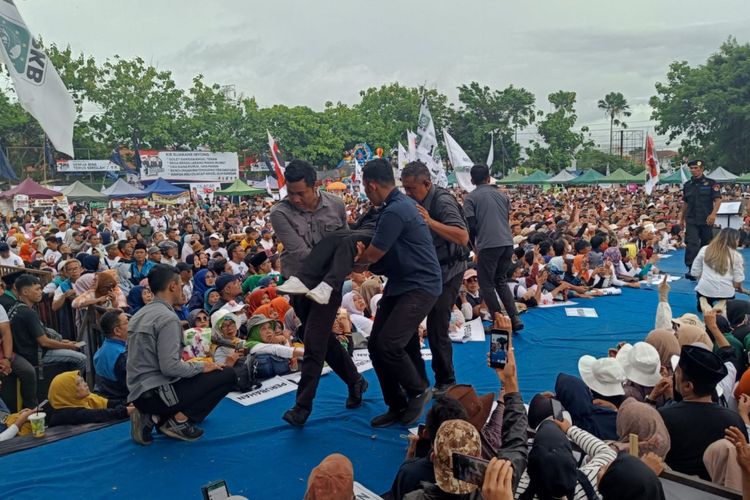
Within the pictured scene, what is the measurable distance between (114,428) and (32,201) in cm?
2735

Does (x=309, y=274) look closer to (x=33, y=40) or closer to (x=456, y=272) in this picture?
(x=456, y=272)

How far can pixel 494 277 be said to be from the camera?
6.43m

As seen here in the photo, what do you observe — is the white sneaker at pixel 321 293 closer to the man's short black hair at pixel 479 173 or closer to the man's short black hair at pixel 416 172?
the man's short black hair at pixel 416 172

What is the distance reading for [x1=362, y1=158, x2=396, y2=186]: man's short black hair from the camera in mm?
3750

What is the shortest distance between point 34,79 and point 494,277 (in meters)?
4.69

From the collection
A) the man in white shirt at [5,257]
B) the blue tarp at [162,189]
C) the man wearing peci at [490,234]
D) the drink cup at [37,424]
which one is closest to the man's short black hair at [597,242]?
the man wearing peci at [490,234]

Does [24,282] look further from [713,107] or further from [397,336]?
[713,107]

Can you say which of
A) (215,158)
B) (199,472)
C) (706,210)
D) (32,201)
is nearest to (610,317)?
(706,210)

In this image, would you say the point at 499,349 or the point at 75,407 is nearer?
the point at 499,349

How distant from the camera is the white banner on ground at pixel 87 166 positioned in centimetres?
3916

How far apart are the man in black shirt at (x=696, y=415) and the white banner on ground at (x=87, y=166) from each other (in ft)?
140

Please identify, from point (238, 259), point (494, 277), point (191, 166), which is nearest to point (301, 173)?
point (494, 277)

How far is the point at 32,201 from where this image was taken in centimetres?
2730

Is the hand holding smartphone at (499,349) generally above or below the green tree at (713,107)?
below
